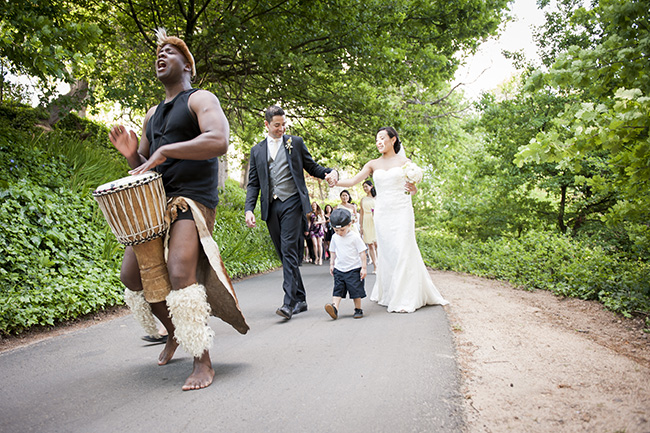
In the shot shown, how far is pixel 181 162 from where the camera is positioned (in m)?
3.37

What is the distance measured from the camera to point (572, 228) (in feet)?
42.2

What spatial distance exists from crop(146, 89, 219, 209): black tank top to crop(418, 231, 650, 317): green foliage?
19.3 ft

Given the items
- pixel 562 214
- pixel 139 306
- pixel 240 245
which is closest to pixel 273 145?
pixel 139 306

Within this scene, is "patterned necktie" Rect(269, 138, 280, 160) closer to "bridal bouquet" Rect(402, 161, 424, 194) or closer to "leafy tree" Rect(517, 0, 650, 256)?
"bridal bouquet" Rect(402, 161, 424, 194)

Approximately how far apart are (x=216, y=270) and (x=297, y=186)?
9.04ft

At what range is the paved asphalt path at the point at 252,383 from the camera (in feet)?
8.42

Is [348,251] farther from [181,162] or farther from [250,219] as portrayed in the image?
[181,162]

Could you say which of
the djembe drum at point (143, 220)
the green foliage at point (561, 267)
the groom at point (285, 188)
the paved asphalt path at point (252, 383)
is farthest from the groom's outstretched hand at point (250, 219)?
the green foliage at point (561, 267)

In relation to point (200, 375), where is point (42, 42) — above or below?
above

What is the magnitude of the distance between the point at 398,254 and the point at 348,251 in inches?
34.2

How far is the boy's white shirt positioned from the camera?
5.91 m

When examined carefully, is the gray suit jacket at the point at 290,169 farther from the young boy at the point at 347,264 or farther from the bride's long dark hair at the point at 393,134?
the bride's long dark hair at the point at 393,134

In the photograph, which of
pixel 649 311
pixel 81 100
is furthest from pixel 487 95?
pixel 81 100

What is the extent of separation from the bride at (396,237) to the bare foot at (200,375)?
3.37 m
